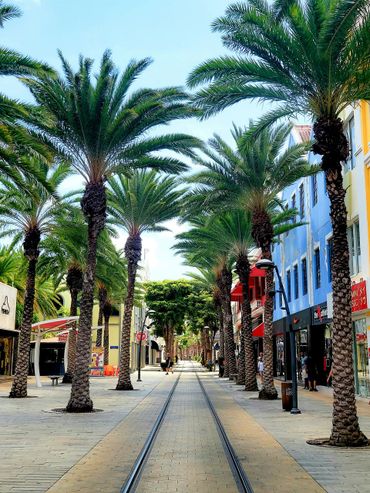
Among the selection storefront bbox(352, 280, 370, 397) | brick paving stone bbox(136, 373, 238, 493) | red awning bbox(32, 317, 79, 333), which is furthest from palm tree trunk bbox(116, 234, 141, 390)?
brick paving stone bbox(136, 373, 238, 493)

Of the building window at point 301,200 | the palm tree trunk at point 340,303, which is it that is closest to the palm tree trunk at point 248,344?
the building window at point 301,200

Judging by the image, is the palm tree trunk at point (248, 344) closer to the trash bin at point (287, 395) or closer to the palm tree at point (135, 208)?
the palm tree at point (135, 208)

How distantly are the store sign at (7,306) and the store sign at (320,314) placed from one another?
1768 cm

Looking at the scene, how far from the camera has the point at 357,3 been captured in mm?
11352

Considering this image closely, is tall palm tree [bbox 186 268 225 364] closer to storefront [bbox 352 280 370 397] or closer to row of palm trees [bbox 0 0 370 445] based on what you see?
row of palm trees [bbox 0 0 370 445]

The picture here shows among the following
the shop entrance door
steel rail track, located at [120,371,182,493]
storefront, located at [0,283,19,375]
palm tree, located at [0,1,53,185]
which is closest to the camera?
steel rail track, located at [120,371,182,493]

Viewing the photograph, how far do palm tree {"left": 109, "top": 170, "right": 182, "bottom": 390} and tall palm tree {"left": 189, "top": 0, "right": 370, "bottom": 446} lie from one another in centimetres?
1284

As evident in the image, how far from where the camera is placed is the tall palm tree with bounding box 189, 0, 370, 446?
11.5m

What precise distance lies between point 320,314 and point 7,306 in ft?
61.0

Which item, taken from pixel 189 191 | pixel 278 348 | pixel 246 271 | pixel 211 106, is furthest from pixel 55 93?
pixel 278 348

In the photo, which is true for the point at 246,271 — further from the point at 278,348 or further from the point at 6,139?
the point at 6,139

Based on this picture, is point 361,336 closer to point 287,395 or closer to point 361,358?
point 361,358

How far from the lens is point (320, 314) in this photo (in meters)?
26.4

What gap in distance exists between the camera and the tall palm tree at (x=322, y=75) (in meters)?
11.5
